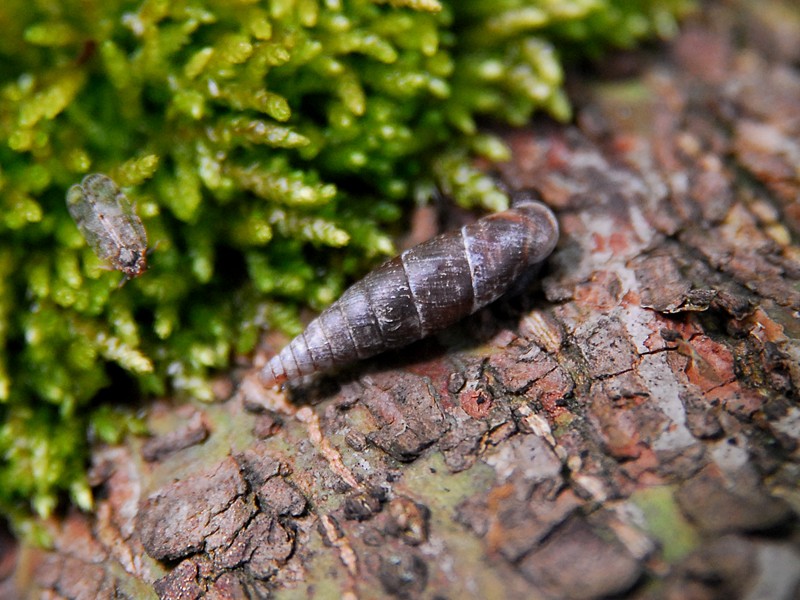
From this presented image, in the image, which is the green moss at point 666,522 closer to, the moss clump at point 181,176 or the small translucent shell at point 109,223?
the moss clump at point 181,176

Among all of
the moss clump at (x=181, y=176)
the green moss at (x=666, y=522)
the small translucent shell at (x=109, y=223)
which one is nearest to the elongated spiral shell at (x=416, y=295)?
the moss clump at (x=181, y=176)

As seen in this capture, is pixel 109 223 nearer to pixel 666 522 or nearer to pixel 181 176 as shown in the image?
pixel 181 176

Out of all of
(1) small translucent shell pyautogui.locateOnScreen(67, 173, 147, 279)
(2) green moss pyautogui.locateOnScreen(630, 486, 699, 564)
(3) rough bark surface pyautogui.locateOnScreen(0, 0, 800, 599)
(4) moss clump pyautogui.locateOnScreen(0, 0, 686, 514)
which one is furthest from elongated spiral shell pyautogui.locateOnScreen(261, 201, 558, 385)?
(2) green moss pyautogui.locateOnScreen(630, 486, 699, 564)

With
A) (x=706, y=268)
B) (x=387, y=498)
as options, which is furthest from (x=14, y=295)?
(x=706, y=268)

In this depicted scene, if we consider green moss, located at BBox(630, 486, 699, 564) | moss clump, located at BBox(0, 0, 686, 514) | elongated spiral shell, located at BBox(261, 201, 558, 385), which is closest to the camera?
green moss, located at BBox(630, 486, 699, 564)

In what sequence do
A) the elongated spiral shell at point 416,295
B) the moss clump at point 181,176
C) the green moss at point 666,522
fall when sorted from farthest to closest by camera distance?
the moss clump at point 181,176 → the elongated spiral shell at point 416,295 → the green moss at point 666,522

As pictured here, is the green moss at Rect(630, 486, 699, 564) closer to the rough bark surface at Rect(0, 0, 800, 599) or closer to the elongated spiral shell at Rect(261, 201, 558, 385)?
the rough bark surface at Rect(0, 0, 800, 599)

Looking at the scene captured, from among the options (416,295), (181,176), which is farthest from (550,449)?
(181,176)
